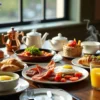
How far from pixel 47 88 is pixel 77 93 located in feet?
0.48

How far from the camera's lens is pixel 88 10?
398 cm

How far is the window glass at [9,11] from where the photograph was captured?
139 inches

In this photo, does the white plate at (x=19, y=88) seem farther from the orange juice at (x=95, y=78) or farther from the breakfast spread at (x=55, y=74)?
the orange juice at (x=95, y=78)

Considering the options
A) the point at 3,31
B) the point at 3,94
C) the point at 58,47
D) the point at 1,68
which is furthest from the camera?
the point at 3,31

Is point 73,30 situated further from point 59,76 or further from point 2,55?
point 59,76

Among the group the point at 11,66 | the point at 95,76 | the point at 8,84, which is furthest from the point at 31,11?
the point at 8,84

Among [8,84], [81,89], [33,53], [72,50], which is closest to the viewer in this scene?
[8,84]

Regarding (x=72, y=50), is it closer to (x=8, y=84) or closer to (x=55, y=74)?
(x=55, y=74)

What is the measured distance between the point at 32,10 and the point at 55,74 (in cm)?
232

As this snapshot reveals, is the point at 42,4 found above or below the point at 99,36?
above

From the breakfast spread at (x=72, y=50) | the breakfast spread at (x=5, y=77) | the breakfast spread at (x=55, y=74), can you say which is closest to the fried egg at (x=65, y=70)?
the breakfast spread at (x=55, y=74)

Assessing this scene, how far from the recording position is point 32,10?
149 inches

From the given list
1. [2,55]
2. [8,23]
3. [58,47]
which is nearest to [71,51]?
[58,47]

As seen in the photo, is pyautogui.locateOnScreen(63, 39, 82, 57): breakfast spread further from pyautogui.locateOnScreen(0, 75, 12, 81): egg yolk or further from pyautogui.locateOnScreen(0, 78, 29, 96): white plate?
pyautogui.locateOnScreen(0, 75, 12, 81): egg yolk
